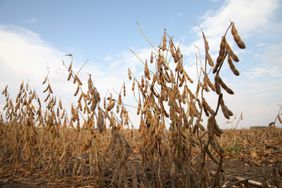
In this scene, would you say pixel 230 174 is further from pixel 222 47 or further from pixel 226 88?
pixel 222 47

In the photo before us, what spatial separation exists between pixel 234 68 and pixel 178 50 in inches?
31.4

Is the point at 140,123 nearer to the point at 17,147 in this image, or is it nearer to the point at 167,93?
the point at 167,93

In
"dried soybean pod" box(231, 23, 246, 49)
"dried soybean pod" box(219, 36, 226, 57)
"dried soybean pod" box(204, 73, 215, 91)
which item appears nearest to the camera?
"dried soybean pod" box(219, 36, 226, 57)

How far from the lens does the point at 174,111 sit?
203 cm

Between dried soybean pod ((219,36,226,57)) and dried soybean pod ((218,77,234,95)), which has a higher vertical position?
dried soybean pod ((219,36,226,57))

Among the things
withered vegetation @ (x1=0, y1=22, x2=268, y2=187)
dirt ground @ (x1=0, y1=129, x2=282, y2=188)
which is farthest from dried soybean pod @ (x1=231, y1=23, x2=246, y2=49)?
dirt ground @ (x1=0, y1=129, x2=282, y2=188)

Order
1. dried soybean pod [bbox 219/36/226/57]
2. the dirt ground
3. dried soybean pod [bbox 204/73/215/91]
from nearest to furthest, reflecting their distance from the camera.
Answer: dried soybean pod [bbox 219/36/226/57]
dried soybean pod [bbox 204/73/215/91]
the dirt ground

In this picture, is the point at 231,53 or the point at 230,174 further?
the point at 230,174

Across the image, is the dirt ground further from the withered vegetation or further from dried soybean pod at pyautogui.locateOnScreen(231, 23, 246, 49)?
dried soybean pod at pyautogui.locateOnScreen(231, 23, 246, 49)

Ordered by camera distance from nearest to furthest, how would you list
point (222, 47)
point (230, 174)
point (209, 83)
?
point (222, 47), point (209, 83), point (230, 174)

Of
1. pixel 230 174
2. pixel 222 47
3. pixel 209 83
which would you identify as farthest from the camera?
pixel 230 174

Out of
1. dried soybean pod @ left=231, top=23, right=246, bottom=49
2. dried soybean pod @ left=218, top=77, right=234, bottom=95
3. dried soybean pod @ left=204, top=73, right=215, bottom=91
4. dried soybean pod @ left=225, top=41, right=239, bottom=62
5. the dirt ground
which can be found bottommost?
the dirt ground

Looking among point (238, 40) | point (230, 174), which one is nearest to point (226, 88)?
point (238, 40)

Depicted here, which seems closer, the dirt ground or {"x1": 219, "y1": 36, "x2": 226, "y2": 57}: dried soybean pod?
{"x1": 219, "y1": 36, "x2": 226, "y2": 57}: dried soybean pod
